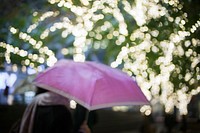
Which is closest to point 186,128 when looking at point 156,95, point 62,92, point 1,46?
point 156,95

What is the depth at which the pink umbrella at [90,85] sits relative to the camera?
3590 millimetres

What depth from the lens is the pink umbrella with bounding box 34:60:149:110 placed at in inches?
141

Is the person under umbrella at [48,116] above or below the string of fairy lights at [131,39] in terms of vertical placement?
below

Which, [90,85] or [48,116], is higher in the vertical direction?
[90,85]

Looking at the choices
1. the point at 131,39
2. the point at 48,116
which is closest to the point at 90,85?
the point at 48,116

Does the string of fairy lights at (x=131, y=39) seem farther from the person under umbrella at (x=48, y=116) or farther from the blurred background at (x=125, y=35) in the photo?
the person under umbrella at (x=48, y=116)

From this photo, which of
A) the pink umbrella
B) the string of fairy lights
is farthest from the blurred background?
the pink umbrella

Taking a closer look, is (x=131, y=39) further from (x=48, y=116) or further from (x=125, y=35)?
(x=48, y=116)

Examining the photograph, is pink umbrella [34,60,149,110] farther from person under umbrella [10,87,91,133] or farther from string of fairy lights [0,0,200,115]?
string of fairy lights [0,0,200,115]

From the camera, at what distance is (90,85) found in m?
3.65

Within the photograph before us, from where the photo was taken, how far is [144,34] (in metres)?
6.08

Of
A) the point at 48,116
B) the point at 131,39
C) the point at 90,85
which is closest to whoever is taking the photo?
the point at 48,116

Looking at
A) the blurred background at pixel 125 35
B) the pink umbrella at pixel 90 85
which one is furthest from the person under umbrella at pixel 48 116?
the blurred background at pixel 125 35

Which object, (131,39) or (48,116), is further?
(131,39)
